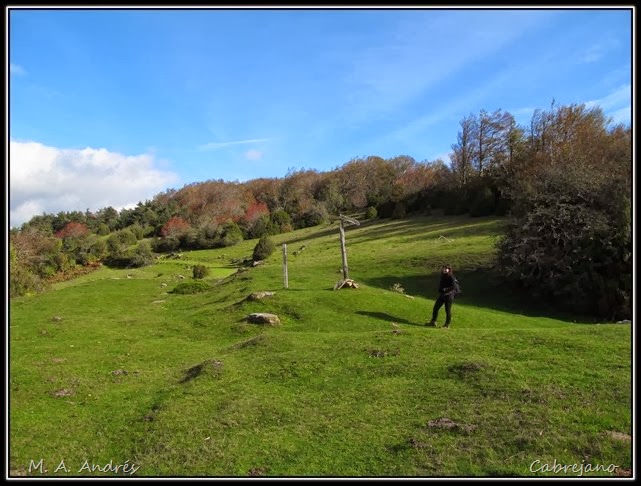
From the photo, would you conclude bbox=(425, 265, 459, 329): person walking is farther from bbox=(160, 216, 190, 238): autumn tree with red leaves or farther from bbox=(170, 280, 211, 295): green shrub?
bbox=(160, 216, 190, 238): autumn tree with red leaves

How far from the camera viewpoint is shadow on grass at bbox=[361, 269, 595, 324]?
23091 millimetres

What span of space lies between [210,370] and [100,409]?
291cm

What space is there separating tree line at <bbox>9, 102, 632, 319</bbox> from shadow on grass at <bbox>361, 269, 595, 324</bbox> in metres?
0.71

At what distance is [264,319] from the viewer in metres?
20.0

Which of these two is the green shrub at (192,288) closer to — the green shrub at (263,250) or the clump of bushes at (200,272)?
the clump of bushes at (200,272)

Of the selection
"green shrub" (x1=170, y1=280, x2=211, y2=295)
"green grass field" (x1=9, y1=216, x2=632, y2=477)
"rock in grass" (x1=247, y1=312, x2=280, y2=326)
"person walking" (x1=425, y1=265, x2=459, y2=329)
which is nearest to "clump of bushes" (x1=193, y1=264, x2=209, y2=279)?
"green shrub" (x1=170, y1=280, x2=211, y2=295)

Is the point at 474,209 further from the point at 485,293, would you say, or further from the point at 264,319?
the point at 264,319

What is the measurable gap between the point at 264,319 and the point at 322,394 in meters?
8.96

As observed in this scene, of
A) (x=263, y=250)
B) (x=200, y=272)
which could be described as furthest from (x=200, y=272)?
(x=263, y=250)

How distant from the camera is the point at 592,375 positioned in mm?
10977

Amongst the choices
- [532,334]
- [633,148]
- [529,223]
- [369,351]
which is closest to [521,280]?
[529,223]

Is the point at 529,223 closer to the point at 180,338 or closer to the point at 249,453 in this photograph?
the point at 180,338

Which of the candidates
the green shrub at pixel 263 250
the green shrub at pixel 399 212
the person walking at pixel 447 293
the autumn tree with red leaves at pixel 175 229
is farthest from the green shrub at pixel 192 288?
the autumn tree with red leaves at pixel 175 229

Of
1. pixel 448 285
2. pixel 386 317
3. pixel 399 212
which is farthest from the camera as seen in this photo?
pixel 399 212
